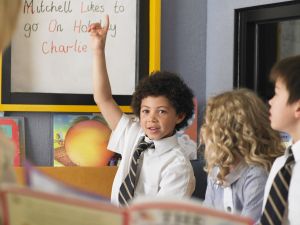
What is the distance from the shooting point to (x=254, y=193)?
1.49 meters

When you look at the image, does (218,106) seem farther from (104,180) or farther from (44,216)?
(44,216)

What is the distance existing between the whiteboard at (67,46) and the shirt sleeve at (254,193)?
842 mm

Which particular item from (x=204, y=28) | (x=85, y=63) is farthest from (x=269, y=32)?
(x=85, y=63)

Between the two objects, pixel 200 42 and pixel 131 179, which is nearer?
pixel 131 179

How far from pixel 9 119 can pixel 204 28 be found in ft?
3.16

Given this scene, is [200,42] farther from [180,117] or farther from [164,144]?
[164,144]

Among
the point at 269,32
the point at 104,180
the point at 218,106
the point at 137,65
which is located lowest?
the point at 104,180

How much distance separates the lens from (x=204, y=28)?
2422mm

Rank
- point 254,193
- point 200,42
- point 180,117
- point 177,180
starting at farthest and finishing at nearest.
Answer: point 200,42 < point 180,117 < point 177,180 < point 254,193

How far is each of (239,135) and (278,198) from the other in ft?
0.85

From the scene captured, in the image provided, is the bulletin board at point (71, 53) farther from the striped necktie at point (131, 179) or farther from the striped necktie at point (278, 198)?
the striped necktie at point (278, 198)

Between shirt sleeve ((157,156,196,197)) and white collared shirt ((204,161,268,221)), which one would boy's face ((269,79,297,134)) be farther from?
shirt sleeve ((157,156,196,197))

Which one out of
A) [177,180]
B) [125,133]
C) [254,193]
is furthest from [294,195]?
[125,133]

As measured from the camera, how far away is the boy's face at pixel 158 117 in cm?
175
